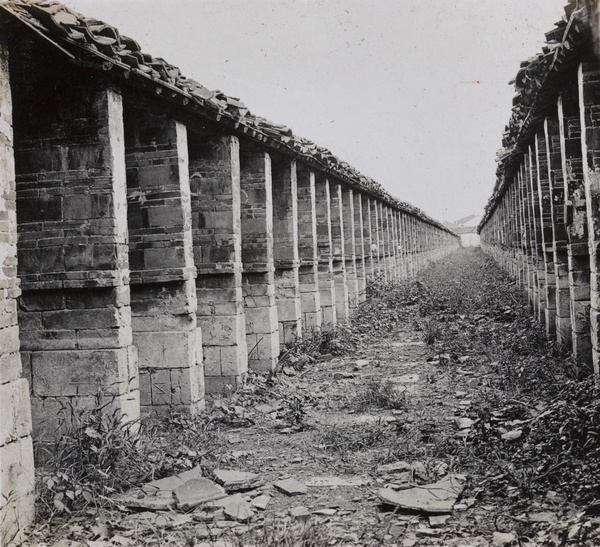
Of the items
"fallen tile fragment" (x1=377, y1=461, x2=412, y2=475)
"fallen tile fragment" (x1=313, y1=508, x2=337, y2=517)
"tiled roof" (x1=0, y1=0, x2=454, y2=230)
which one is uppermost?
"tiled roof" (x1=0, y1=0, x2=454, y2=230)

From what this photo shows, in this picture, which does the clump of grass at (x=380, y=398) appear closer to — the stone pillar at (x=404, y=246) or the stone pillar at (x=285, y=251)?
the stone pillar at (x=285, y=251)

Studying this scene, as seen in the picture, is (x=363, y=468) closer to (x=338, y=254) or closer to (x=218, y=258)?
(x=218, y=258)

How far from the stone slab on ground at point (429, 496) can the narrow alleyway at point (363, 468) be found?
0.02 m

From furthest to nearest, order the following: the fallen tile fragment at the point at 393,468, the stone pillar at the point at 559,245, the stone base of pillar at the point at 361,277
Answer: the stone base of pillar at the point at 361,277 < the stone pillar at the point at 559,245 < the fallen tile fragment at the point at 393,468

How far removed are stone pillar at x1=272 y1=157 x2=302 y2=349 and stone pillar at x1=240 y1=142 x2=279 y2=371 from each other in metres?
1.35

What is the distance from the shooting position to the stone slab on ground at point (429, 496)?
4727mm

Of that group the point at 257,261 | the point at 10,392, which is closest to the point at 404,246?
the point at 257,261

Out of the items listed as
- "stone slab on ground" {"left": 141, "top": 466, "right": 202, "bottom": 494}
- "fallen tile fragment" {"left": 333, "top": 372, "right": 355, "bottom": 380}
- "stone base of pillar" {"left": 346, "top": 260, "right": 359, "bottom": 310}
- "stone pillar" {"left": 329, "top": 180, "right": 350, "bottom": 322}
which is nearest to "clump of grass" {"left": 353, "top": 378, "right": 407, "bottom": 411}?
"fallen tile fragment" {"left": 333, "top": 372, "right": 355, "bottom": 380}

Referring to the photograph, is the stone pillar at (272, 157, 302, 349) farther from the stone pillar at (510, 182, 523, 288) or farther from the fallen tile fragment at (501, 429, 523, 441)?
the stone pillar at (510, 182, 523, 288)

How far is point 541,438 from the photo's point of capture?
561cm

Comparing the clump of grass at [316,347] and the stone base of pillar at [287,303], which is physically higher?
the stone base of pillar at [287,303]

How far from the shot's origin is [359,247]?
19.9m

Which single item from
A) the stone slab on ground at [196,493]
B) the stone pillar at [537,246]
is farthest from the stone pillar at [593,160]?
the stone pillar at [537,246]

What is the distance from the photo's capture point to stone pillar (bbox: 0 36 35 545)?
435 cm
